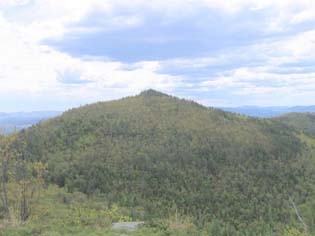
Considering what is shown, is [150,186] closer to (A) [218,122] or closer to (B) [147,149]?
(B) [147,149]

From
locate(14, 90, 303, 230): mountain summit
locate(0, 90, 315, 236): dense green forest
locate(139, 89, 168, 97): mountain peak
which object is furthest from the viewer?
locate(139, 89, 168, 97): mountain peak

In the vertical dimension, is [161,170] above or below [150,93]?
below

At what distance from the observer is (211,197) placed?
1469 inches

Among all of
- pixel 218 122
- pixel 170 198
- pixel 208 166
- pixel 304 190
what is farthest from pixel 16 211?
pixel 218 122

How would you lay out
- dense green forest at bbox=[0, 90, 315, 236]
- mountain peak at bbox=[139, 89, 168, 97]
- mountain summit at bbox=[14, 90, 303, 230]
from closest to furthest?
dense green forest at bbox=[0, 90, 315, 236] < mountain summit at bbox=[14, 90, 303, 230] < mountain peak at bbox=[139, 89, 168, 97]

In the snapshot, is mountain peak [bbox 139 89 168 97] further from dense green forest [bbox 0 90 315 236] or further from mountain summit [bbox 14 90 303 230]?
mountain summit [bbox 14 90 303 230]

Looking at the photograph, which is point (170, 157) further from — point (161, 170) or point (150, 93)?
point (150, 93)

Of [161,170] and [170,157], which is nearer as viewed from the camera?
[161,170]

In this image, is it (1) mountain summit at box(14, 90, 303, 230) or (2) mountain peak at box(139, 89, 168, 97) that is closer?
(1) mountain summit at box(14, 90, 303, 230)

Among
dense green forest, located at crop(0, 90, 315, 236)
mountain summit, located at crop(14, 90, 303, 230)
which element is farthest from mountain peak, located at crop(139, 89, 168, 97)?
mountain summit, located at crop(14, 90, 303, 230)

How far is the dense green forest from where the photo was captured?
14.6 m

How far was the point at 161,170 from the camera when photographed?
1508 inches

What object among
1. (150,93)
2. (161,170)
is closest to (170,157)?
(161,170)

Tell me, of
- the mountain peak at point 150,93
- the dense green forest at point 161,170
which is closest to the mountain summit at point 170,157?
the dense green forest at point 161,170
